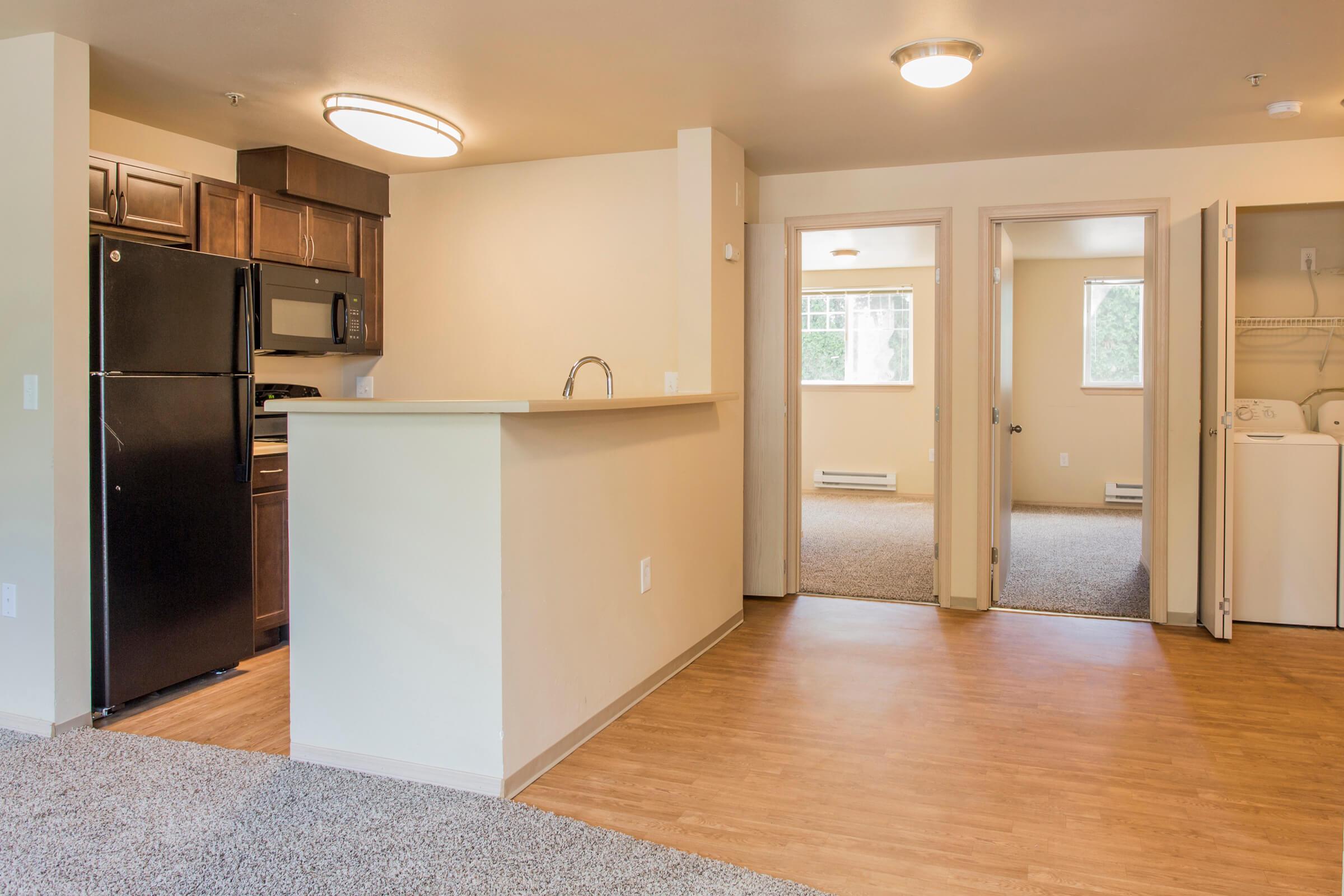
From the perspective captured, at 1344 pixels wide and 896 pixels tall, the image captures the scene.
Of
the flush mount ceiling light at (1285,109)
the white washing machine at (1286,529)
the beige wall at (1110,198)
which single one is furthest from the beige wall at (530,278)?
the white washing machine at (1286,529)

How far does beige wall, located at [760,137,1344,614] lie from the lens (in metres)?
4.12

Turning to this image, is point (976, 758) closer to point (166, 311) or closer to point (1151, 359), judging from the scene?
point (1151, 359)

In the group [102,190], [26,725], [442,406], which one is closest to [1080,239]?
[442,406]

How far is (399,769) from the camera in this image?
2.51 metres

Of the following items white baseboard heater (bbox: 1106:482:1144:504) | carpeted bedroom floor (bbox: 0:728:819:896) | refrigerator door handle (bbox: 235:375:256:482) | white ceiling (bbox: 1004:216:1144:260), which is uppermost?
white ceiling (bbox: 1004:216:1144:260)

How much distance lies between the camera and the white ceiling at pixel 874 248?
22.4 ft

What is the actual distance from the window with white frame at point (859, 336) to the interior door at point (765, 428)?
14.1ft

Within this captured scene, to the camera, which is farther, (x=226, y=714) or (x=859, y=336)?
(x=859, y=336)

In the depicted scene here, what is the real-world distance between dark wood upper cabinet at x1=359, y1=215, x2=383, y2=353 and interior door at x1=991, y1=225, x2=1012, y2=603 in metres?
3.17

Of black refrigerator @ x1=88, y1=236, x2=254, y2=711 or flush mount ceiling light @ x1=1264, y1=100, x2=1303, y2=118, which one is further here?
flush mount ceiling light @ x1=1264, y1=100, x2=1303, y2=118

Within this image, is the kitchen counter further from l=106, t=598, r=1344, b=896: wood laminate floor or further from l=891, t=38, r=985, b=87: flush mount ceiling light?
l=891, t=38, r=985, b=87: flush mount ceiling light

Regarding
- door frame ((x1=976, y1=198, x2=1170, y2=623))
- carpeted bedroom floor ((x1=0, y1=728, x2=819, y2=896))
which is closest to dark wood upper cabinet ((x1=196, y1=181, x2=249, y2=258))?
carpeted bedroom floor ((x1=0, y1=728, x2=819, y2=896))

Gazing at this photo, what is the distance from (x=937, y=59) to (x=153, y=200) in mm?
2969

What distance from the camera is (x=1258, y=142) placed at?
4.11 m
